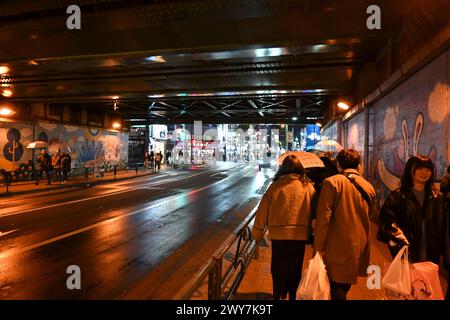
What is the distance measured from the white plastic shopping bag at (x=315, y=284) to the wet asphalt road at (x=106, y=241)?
2.54 metres

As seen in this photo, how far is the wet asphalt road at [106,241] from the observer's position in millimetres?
5477

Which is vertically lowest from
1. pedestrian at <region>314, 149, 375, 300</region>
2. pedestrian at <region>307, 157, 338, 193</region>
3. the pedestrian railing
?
the pedestrian railing

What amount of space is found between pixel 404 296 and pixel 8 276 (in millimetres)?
5782

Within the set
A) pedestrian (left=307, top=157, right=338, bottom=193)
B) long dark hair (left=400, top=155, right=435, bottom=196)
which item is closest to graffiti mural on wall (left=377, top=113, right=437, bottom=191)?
pedestrian (left=307, top=157, right=338, bottom=193)

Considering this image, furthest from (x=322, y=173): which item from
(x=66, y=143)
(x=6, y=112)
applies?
(x=66, y=143)

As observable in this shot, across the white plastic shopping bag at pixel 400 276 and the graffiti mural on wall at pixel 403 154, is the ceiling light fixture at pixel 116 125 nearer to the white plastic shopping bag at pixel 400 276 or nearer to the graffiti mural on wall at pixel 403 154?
the graffiti mural on wall at pixel 403 154

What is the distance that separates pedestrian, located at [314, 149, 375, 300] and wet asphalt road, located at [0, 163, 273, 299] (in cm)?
263

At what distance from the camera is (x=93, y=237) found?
27.6 feet

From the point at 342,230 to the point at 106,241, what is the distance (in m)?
6.13

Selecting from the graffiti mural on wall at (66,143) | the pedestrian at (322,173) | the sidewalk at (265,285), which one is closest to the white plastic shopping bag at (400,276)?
the sidewalk at (265,285)

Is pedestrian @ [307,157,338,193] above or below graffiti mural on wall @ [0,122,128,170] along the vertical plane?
below

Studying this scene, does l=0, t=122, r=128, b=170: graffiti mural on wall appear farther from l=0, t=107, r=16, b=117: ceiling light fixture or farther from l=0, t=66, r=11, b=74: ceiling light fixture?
l=0, t=66, r=11, b=74: ceiling light fixture

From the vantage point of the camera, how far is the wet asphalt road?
5.48m
